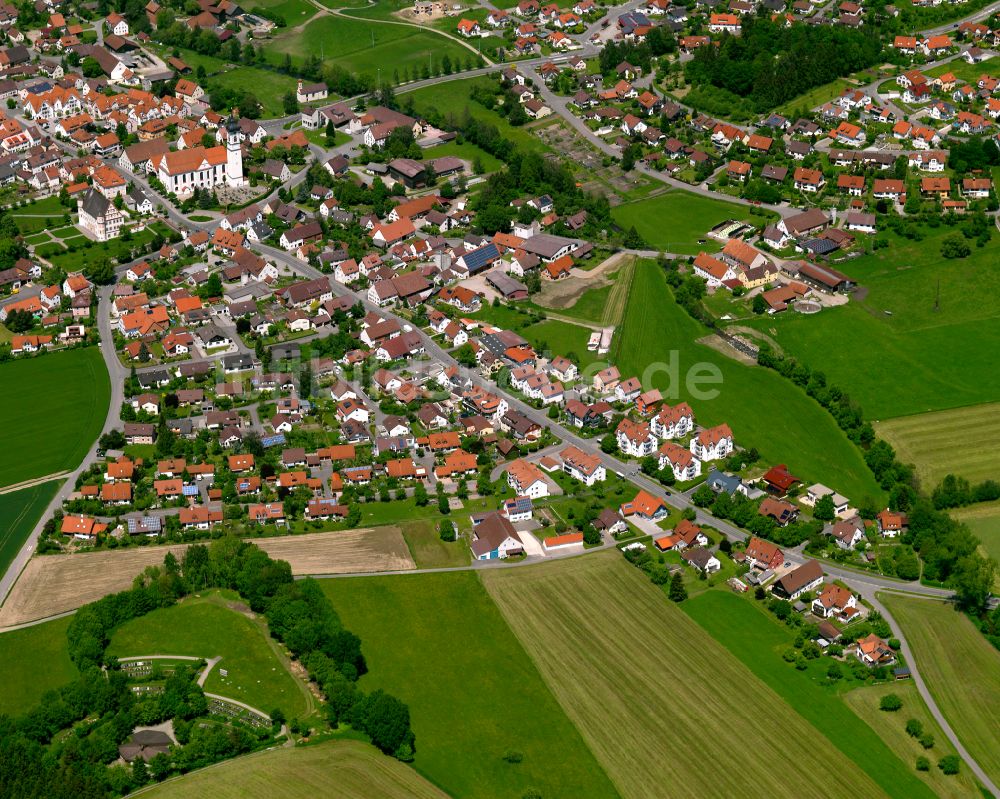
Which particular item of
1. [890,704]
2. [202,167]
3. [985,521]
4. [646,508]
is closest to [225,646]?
[646,508]

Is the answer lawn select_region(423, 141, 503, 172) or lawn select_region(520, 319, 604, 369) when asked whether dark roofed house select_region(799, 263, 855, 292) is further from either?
lawn select_region(423, 141, 503, 172)

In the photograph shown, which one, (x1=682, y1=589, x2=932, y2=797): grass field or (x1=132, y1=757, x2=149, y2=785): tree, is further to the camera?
(x1=682, y1=589, x2=932, y2=797): grass field

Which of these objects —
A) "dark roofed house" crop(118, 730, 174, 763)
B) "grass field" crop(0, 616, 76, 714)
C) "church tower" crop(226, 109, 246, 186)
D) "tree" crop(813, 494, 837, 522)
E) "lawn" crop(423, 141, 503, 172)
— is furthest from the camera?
"lawn" crop(423, 141, 503, 172)

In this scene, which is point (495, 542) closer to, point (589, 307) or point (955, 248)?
point (589, 307)

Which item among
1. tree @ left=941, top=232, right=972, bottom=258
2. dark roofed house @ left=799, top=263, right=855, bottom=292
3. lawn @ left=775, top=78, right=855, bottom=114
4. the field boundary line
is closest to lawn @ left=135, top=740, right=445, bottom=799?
the field boundary line

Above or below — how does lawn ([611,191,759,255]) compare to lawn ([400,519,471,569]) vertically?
above

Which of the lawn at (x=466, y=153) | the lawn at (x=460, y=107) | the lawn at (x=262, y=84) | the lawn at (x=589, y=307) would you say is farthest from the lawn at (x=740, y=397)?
the lawn at (x=262, y=84)

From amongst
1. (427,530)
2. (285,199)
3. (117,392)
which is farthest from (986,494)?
(285,199)
